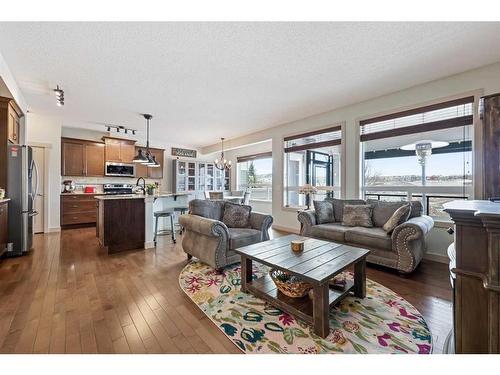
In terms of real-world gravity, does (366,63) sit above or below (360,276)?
above

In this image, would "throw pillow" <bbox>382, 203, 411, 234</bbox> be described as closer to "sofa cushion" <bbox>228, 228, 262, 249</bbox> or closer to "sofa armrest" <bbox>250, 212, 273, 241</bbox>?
"sofa armrest" <bbox>250, 212, 273, 241</bbox>

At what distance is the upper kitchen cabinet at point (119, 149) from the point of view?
586cm

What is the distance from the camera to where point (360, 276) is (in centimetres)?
204

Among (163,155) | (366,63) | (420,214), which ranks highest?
(366,63)

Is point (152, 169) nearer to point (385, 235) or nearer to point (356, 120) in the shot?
point (356, 120)

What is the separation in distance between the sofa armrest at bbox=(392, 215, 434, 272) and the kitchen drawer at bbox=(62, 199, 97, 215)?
6.16 metres

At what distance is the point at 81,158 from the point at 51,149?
654 mm

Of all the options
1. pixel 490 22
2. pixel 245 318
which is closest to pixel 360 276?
pixel 245 318

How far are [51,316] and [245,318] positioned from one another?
1.58m

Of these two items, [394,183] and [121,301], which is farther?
[394,183]

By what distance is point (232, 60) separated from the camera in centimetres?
254

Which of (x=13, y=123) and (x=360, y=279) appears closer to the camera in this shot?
(x=360, y=279)

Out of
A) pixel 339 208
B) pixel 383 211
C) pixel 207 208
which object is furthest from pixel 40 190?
pixel 383 211
